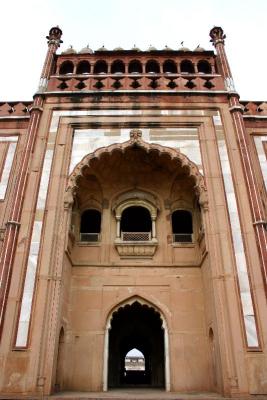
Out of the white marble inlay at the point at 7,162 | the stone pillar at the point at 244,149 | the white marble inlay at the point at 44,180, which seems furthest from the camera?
the white marble inlay at the point at 7,162

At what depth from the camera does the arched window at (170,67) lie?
14398 millimetres

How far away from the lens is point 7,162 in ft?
40.5

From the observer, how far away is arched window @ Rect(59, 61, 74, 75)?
1442 cm

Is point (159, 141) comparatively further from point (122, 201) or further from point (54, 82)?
point (54, 82)

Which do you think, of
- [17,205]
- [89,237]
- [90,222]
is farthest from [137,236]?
[17,205]

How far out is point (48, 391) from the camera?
26.6 ft

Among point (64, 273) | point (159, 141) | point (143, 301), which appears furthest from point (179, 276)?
point (159, 141)

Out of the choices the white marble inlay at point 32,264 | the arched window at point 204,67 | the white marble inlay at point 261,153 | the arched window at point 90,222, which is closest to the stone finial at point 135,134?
the white marble inlay at point 32,264

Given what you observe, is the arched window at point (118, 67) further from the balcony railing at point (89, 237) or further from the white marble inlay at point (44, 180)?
the balcony railing at point (89, 237)

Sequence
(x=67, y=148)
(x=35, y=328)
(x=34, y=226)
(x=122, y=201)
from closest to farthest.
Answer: (x=35, y=328) → (x=34, y=226) → (x=67, y=148) → (x=122, y=201)

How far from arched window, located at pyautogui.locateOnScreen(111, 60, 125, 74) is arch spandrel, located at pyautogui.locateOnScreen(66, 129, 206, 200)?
147 inches

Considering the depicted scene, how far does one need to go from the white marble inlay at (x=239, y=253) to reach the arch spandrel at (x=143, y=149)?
31.0 inches

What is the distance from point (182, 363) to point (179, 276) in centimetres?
249

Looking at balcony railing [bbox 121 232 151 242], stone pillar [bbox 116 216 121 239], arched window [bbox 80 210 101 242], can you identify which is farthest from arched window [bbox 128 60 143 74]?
balcony railing [bbox 121 232 151 242]
